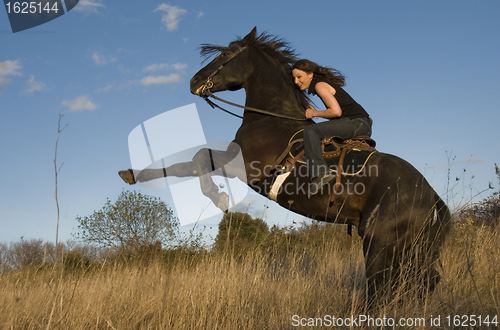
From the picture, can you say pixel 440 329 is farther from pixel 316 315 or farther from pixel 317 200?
pixel 317 200

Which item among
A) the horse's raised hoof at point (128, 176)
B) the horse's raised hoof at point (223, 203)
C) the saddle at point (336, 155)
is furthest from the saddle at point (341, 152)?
the horse's raised hoof at point (128, 176)

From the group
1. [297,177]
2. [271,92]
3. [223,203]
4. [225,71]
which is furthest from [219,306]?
[225,71]

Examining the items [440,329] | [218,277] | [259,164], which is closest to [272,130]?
[259,164]

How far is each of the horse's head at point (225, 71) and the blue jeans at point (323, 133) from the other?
1693mm

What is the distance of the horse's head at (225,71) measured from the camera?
232 inches

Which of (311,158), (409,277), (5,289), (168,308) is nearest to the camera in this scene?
(168,308)

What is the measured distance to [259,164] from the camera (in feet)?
17.0

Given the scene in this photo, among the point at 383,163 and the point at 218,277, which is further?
the point at 218,277

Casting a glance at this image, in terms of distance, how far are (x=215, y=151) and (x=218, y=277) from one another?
1699 mm

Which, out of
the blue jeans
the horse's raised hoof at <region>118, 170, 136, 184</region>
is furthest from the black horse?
the blue jeans

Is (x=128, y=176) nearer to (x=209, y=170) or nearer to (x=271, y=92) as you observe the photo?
(x=209, y=170)

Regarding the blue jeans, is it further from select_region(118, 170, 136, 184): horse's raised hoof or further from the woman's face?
select_region(118, 170, 136, 184): horse's raised hoof

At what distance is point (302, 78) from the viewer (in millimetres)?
5441

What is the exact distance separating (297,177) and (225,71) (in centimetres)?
212
